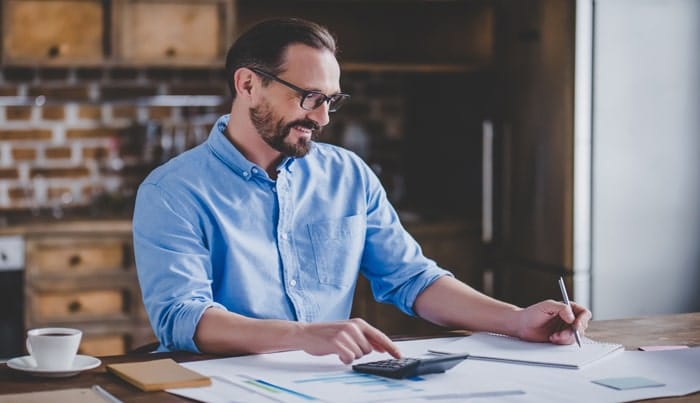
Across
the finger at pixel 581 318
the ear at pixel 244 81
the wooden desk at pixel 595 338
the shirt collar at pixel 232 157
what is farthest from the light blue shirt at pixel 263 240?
the finger at pixel 581 318

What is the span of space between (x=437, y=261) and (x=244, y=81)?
2242 millimetres

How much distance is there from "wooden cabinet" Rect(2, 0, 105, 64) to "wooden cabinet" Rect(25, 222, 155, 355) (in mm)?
695

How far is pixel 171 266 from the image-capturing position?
79.4 inches

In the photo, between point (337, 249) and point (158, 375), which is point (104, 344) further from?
point (158, 375)

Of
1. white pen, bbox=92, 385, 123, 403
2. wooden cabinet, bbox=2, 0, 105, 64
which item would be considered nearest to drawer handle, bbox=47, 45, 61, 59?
wooden cabinet, bbox=2, 0, 105, 64

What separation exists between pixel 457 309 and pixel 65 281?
2.11m

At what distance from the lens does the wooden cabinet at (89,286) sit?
3883 millimetres

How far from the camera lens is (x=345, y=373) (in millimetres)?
1732

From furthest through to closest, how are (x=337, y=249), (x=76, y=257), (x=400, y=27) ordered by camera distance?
(x=400, y=27), (x=76, y=257), (x=337, y=249)

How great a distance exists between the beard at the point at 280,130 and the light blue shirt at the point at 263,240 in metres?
0.07

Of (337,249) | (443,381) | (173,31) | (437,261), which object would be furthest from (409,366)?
(173,31)

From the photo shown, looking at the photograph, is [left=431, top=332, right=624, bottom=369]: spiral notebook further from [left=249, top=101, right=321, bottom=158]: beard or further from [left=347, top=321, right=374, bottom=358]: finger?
[left=249, top=101, right=321, bottom=158]: beard

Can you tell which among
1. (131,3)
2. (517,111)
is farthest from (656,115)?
(131,3)

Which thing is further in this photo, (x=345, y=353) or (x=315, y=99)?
(x=315, y=99)
